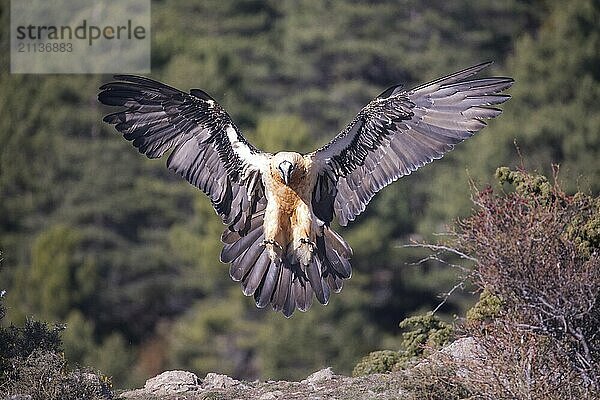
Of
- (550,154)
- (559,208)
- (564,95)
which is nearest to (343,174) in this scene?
(559,208)

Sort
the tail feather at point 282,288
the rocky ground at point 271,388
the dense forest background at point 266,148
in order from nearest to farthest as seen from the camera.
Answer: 1. the tail feather at point 282,288
2. the rocky ground at point 271,388
3. the dense forest background at point 266,148

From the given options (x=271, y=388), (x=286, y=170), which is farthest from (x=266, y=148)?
(x=286, y=170)

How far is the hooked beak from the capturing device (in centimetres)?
987

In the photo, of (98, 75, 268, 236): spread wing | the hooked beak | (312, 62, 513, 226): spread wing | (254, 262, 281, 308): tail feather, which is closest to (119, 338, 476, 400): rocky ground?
(254, 262, 281, 308): tail feather

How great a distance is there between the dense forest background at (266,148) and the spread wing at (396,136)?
12804 mm

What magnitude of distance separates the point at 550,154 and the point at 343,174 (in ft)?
58.6

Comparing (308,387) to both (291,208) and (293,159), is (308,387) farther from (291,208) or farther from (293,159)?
(293,159)

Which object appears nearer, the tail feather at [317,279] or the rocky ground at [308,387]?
the tail feather at [317,279]

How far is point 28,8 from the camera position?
35.3 m

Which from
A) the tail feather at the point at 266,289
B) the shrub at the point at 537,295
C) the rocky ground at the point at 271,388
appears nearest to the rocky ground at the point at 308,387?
the rocky ground at the point at 271,388

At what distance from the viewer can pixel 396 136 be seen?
34.0 ft

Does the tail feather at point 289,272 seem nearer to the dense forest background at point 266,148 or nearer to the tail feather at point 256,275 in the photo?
the tail feather at point 256,275

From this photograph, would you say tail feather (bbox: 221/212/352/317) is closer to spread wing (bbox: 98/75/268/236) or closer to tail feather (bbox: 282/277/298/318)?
tail feather (bbox: 282/277/298/318)

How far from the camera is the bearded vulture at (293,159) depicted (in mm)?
10188
